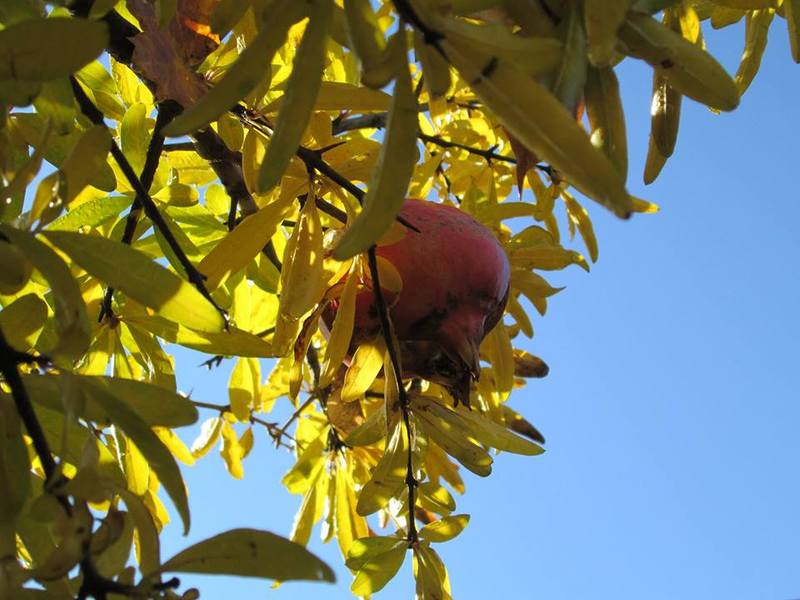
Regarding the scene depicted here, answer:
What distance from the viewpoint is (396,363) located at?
1.04 metres

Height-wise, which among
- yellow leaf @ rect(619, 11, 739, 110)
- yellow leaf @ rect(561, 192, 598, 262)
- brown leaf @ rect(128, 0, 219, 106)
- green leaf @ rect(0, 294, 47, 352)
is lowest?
green leaf @ rect(0, 294, 47, 352)

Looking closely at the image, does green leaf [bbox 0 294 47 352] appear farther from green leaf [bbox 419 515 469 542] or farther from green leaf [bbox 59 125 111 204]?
green leaf [bbox 419 515 469 542]

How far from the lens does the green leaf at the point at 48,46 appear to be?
1.95ft

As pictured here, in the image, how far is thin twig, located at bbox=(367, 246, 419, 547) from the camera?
0.96 m

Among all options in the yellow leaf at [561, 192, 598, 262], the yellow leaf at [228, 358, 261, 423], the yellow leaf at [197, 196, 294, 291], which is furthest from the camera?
the yellow leaf at [561, 192, 598, 262]

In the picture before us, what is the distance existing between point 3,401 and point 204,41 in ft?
2.18

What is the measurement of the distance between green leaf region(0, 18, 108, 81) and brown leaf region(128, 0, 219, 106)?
1.53 feet

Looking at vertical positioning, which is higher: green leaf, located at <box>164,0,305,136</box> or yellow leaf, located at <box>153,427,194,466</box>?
yellow leaf, located at <box>153,427,194,466</box>

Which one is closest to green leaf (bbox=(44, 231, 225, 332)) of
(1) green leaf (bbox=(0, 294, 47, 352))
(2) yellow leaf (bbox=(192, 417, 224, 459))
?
(1) green leaf (bbox=(0, 294, 47, 352))

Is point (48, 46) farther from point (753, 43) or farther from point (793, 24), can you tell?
point (753, 43)

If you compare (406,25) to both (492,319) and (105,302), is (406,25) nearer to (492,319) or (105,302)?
(492,319)

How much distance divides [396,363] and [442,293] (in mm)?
100

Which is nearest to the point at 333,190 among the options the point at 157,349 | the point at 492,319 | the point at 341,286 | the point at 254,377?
the point at 341,286

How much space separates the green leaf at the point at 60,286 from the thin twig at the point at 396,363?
13.5 inches
